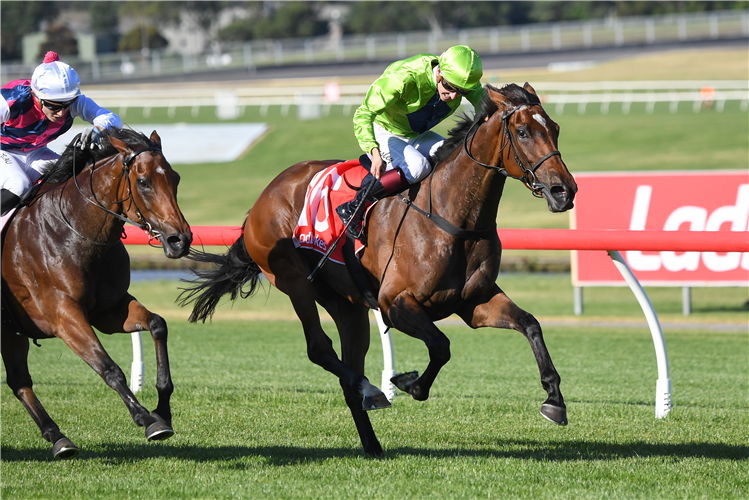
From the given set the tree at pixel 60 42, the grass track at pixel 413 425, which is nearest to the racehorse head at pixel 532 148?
the grass track at pixel 413 425

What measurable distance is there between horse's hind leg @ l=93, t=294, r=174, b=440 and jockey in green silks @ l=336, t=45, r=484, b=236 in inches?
44.3

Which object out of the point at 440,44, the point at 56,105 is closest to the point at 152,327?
the point at 56,105

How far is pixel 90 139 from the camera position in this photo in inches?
192

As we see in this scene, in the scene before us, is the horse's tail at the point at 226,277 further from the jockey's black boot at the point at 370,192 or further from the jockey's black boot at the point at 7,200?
the jockey's black boot at the point at 7,200

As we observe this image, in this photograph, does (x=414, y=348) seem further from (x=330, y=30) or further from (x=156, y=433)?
(x=330, y=30)

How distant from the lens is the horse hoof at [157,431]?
4191mm

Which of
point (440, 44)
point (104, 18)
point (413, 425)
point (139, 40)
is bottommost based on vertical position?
point (139, 40)

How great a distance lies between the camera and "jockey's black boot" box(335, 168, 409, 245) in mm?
4828

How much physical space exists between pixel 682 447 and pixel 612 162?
2129cm

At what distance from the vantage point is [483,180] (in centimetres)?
457

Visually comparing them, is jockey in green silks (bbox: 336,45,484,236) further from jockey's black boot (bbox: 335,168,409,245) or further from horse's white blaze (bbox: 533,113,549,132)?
horse's white blaze (bbox: 533,113,549,132)

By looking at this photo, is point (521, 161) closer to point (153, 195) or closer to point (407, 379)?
point (407, 379)

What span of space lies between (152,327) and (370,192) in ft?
4.29

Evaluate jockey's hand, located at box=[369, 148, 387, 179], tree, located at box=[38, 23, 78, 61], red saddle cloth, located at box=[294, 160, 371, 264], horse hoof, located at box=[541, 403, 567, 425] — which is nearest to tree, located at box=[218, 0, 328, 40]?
tree, located at box=[38, 23, 78, 61]
